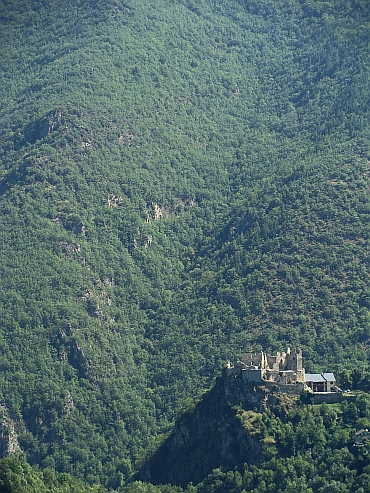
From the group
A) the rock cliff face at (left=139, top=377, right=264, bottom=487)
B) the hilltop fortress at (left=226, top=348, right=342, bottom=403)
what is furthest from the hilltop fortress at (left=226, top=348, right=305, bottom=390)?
the rock cliff face at (left=139, top=377, right=264, bottom=487)

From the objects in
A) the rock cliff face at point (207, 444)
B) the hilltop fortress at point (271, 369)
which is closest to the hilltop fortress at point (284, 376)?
the hilltop fortress at point (271, 369)

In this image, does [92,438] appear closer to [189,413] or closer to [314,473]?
[189,413]

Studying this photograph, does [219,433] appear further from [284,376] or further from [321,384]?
[321,384]

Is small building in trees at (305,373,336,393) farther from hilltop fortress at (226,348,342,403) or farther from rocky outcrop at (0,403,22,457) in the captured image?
rocky outcrop at (0,403,22,457)

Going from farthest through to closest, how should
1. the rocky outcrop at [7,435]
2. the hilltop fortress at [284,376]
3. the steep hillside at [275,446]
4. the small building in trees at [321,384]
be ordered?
the rocky outcrop at [7,435]
the small building in trees at [321,384]
the hilltop fortress at [284,376]
the steep hillside at [275,446]

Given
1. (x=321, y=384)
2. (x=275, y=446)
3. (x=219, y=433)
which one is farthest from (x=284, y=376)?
(x=219, y=433)

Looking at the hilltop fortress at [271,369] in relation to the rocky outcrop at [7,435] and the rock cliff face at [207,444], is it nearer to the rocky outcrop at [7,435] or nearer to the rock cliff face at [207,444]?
the rock cliff face at [207,444]

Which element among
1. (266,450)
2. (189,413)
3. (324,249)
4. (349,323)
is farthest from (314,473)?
(324,249)

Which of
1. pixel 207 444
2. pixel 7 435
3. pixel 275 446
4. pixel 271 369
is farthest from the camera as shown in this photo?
pixel 7 435
